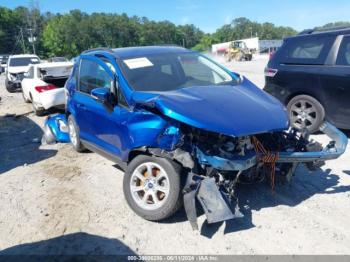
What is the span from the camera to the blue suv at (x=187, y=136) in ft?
12.2

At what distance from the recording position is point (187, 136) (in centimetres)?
394

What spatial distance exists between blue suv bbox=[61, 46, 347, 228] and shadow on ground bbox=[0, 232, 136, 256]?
1.69 ft

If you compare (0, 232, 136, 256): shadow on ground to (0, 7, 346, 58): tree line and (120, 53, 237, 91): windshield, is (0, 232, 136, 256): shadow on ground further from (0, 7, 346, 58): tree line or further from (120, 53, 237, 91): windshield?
(0, 7, 346, 58): tree line

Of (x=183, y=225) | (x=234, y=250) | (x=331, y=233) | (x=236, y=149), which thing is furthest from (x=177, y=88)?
(x=331, y=233)

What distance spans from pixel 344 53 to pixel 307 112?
1.19m

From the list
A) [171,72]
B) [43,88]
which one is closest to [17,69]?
[43,88]

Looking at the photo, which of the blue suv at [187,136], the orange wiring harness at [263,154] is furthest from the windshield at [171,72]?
the orange wiring harness at [263,154]

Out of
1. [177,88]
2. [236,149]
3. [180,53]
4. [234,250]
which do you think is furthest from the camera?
[180,53]

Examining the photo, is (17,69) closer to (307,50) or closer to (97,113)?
(97,113)

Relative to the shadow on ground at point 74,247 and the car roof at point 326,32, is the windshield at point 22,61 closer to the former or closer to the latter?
the car roof at point 326,32

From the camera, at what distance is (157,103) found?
13.0 feet

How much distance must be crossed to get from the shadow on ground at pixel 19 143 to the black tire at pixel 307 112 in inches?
179

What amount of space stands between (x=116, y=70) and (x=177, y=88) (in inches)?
32.5

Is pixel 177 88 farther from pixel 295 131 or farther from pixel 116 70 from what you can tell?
pixel 295 131
